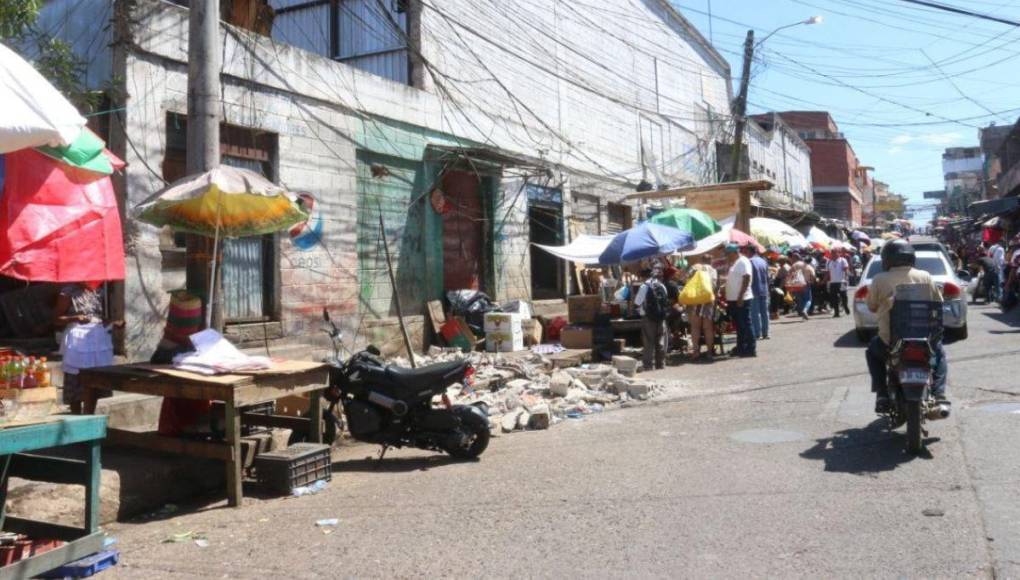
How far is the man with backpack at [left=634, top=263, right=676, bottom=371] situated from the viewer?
12.2m

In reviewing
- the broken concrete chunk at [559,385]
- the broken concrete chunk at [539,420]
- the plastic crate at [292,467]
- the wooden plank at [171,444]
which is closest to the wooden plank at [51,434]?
the wooden plank at [171,444]

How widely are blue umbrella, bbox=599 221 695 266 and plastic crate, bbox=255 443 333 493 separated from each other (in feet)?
24.2

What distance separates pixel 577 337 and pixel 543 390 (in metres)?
3.49

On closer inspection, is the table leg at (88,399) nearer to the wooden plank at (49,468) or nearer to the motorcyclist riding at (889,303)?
the wooden plank at (49,468)

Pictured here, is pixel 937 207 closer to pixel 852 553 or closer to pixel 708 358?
pixel 708 358

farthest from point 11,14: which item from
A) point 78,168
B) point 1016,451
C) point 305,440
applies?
point 1016,451

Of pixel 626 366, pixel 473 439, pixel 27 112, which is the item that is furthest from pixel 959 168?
pixel 27 112

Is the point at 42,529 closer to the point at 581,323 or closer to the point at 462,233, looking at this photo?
the point at 581,323

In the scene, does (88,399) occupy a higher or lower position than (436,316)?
lower

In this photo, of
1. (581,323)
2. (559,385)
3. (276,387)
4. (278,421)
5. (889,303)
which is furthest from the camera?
(581,323)

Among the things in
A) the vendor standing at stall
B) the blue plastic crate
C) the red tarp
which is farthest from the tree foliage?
the blue plastic crate

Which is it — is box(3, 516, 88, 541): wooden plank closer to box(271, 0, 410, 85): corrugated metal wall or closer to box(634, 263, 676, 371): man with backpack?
box(634, 263, 676, 371): man with backpack

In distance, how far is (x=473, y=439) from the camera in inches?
284

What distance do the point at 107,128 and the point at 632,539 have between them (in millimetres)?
7667
